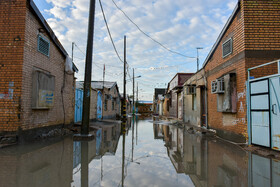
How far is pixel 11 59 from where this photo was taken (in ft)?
22.8

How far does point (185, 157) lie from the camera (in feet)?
17.9

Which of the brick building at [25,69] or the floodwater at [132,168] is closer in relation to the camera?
the floodwater at [132,168]

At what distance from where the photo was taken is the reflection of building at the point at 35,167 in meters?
3.36

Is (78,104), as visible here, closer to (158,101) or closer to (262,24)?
(262,24)

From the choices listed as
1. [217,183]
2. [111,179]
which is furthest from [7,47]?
[217,183]

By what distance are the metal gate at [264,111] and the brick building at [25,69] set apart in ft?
24.7

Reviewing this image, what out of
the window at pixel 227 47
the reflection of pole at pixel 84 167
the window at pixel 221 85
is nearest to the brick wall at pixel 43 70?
the reflection of pole at pixel 84 167

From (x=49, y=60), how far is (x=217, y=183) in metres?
8.18

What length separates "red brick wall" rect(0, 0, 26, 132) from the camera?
6.68 m

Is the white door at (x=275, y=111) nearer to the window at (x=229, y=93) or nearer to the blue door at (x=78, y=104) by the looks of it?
the window at (x=229, y=93)

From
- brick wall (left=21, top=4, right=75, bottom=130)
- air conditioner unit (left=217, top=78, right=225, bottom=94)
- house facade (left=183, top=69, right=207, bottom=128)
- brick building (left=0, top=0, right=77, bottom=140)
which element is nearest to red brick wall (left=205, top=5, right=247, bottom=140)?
air conditioner unit (left=217, top=78, right=225, bottom=94)

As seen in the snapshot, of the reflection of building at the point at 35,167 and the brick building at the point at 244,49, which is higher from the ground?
the brick building at the point at 244,49

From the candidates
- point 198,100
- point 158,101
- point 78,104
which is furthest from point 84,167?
point 158,101

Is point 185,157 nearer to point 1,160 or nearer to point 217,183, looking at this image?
point 217,183
